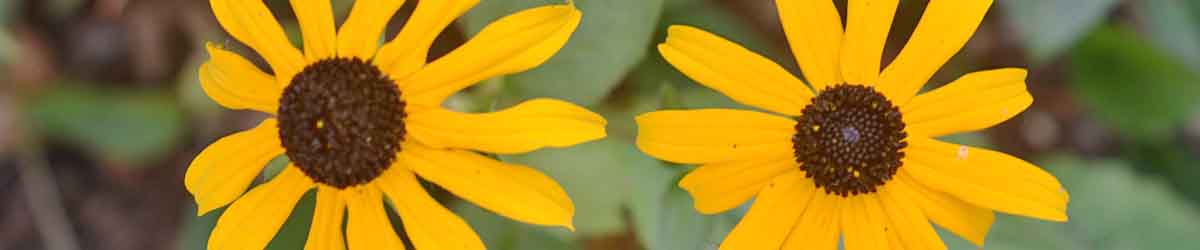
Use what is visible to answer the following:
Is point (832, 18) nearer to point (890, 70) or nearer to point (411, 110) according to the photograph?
point (890, 70)

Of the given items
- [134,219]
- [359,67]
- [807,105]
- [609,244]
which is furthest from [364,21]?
[134,219]

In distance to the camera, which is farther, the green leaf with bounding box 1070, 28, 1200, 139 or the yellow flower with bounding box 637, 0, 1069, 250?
the green leaf with bounding box 1070, 28, 1200, 139

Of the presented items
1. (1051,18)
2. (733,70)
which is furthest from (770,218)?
(1051,18)

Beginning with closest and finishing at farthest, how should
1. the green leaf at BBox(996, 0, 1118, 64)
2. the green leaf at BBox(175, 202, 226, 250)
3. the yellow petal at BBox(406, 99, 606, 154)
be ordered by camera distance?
the yellow petal at BBox(406, 99, 606, 154) → the green leaf at BBox(175, 202, 226, 250) → the green leaf at BBox(996, 0, 1118, 64)

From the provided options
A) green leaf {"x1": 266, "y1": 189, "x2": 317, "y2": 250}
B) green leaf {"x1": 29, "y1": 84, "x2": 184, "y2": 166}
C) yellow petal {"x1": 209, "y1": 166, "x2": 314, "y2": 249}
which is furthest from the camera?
green leaf {"x1": 29, "y1": 84, "x2": 184, "y2": 166}

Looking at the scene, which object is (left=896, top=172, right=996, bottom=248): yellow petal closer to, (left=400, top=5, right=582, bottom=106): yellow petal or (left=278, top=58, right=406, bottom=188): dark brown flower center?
(left=400, top=5, right=582, bottom=106): yellow petal

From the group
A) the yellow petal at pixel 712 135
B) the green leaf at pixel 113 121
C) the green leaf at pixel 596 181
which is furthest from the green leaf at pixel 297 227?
the green leaf at pixel 113 121

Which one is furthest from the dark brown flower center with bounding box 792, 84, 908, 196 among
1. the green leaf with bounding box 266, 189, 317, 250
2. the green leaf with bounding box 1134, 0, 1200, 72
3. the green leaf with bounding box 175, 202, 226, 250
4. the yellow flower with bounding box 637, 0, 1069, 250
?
the green leaf with bounding box 1134, 0, 1200, 72

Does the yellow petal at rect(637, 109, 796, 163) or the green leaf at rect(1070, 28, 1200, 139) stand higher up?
the yellow petal at rect(637, 109, 796, 163)

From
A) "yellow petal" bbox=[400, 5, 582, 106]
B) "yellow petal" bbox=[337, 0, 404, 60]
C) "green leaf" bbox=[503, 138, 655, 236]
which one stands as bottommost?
"green leaf" bbox=[503, 138, 655, 236]
